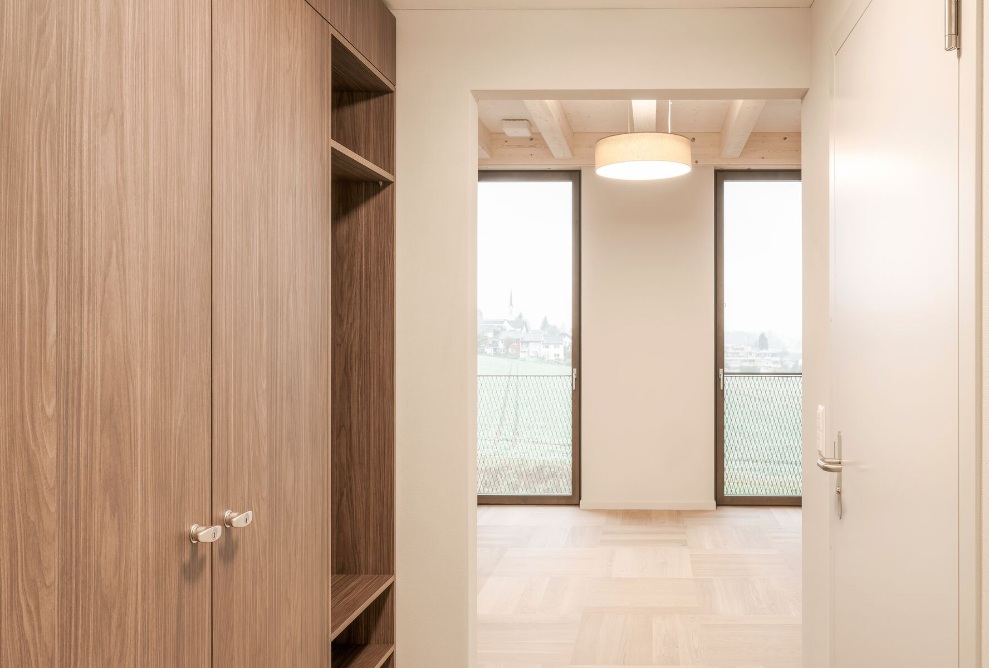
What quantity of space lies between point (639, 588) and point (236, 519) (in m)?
3.15

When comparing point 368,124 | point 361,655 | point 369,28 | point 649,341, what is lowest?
point 361,655

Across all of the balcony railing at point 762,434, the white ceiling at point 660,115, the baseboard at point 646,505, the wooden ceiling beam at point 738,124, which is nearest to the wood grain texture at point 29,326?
the white ceiling at point 660,115

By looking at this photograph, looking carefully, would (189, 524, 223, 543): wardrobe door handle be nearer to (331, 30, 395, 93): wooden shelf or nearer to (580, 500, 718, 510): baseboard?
(331, 30, 395, 93): wooden shelf

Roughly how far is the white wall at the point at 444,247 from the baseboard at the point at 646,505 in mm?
3460

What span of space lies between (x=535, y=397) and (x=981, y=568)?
487cm

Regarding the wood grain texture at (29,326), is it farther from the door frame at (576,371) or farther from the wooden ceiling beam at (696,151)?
the door frame at (576,371)

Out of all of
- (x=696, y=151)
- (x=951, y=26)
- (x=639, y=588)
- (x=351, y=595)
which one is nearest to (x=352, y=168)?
(x=351, y=595)

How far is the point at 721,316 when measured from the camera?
19.6 feet

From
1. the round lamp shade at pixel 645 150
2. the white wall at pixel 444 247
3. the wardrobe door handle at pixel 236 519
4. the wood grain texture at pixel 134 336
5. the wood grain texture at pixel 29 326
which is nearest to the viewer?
the wood grain texture at pixel 29 326

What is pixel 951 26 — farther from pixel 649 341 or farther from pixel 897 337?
pixel 649 341

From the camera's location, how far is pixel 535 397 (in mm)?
6137

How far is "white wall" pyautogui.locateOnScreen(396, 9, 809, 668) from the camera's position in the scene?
2.58 meters

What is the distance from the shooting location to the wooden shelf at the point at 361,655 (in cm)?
244

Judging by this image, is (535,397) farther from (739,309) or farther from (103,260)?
(103,260)
